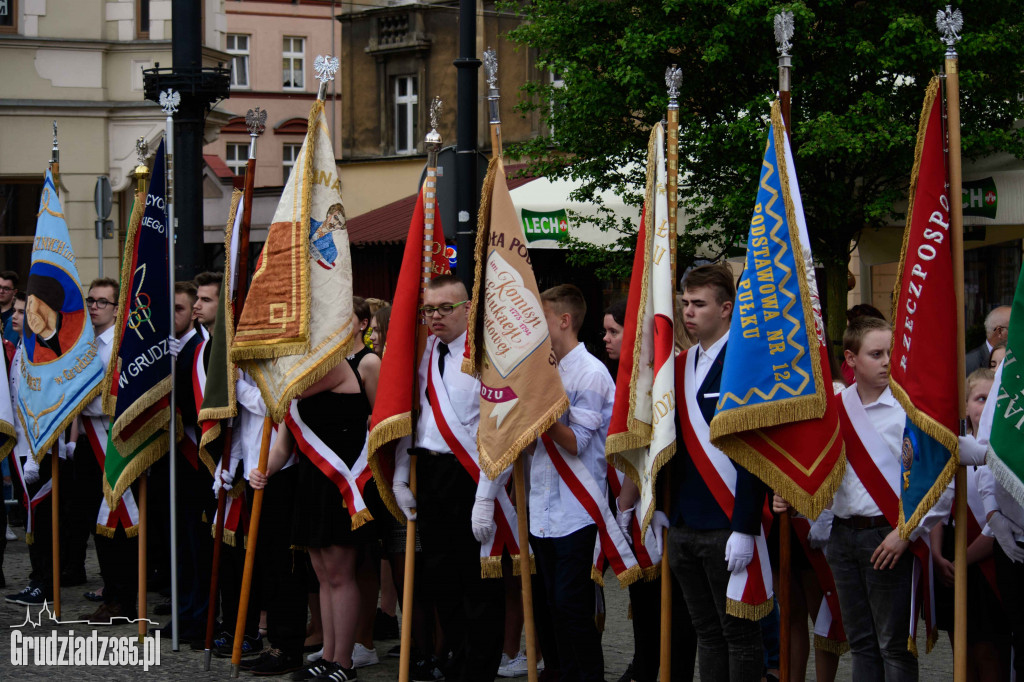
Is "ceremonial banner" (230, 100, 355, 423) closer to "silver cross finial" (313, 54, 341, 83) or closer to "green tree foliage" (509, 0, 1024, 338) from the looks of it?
"silver cross finial" (313, 54, 341, 83)

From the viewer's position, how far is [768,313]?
5078 mm

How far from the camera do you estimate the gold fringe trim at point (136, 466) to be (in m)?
7.93

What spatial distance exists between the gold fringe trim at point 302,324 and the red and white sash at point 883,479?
2.69 meters

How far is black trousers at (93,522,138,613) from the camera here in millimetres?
8453

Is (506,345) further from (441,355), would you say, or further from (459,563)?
(459,563)

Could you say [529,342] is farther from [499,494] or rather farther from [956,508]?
[956,508]

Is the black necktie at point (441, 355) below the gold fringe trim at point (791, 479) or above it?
above

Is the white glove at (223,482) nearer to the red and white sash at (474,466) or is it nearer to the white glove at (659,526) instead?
the red and white sash at (474,466)

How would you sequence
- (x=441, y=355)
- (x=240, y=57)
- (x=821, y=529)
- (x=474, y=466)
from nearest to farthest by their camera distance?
(x=821, y=529) < (x=474, y=466) < (x=441, y=355) < (x=240, y=57)

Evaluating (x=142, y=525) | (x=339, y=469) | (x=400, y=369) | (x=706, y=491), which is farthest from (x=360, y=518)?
(x=706, y=491)

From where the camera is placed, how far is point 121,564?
848 centimetres

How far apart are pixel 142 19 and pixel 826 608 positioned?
18.2 metres

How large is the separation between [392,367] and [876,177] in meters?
6.43

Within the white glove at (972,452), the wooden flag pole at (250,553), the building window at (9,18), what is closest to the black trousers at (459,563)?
the wooden flag pole at (250,553)
